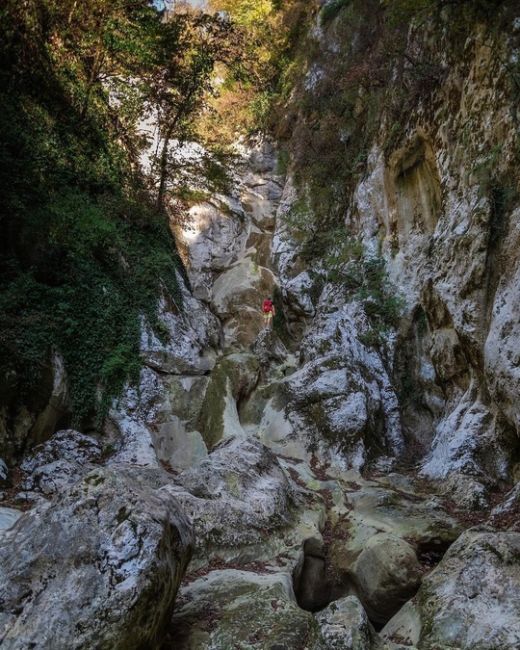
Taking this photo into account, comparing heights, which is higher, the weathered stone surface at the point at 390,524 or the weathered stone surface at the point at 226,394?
the weathered stone surface at the point at 226,394

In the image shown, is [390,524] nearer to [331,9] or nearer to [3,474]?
[3,474]

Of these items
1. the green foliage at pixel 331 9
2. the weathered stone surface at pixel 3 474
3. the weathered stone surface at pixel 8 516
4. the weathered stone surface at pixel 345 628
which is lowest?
the weathered stone surface at pixel 345 628

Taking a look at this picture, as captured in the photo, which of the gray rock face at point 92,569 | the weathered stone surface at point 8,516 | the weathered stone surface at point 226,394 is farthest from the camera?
the weathered stone surface at point 226,394

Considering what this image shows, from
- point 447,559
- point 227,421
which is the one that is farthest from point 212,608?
point 227,421

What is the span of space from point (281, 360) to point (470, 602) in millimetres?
11133

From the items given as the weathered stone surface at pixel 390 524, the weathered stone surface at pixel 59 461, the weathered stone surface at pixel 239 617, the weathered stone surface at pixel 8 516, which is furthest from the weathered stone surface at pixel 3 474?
the weathered stone surface at pixel 390 524

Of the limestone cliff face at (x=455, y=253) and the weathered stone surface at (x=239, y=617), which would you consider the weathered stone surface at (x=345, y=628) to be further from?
the limestone cliff face at (x=455, y=253)

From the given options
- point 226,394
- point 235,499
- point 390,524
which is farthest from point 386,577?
point 226,394

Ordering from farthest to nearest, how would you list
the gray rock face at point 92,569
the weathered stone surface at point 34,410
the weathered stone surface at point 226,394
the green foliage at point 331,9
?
the green foliage at point 331,9 < the weathered stone surface at point 226,394 < the weathered stone surface at point 34,410 < the gray rock face at point 92,569

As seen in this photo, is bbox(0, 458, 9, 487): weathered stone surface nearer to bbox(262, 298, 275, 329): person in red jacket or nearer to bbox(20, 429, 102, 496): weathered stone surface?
bbox(20, 429, 102, 496): weathered stone surface

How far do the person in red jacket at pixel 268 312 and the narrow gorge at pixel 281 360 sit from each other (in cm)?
30

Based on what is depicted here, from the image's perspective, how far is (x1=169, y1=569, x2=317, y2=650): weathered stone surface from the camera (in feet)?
14.1

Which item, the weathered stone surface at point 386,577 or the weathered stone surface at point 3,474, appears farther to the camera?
the weathered stone surface at point 3,474

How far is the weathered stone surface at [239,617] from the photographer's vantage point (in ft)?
14.1
